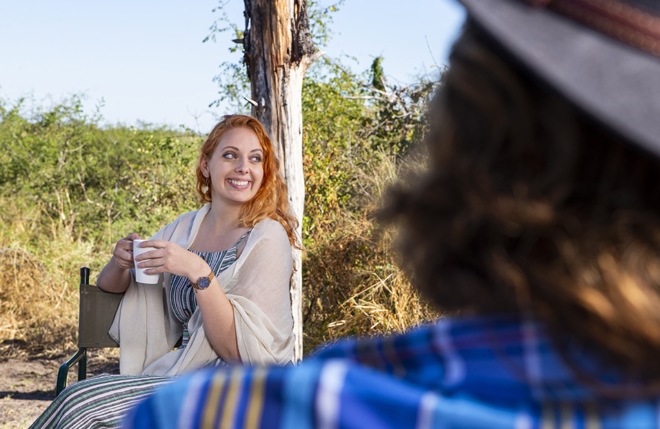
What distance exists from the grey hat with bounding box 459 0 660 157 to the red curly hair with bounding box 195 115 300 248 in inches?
105

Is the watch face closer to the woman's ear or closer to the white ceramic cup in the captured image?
the white ceramic cup

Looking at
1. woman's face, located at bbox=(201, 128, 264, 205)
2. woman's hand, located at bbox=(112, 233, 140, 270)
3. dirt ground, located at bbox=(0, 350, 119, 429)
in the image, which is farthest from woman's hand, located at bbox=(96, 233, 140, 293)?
dirt ground, located at bbox=(0, 350, 119, 429)

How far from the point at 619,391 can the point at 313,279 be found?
5.55 m

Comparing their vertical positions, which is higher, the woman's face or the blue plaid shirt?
the woman's face

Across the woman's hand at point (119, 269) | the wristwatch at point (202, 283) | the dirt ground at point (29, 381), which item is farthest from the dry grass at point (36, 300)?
the wristwatch at point (202, 283)

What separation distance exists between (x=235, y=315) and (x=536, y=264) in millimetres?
2362

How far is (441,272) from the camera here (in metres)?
0.60

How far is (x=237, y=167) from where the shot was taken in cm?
322

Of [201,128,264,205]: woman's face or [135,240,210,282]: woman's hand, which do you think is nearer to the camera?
[135,240,210,282]: woman's hand

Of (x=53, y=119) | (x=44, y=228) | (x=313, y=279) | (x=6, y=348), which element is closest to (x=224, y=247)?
(x=313, y=279)

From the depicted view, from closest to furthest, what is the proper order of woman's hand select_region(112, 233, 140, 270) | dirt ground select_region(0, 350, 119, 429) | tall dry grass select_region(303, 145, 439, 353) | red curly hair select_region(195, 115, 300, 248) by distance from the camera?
woman's hand select_region(112, 233, 140, 270) < red curly hair select_region(195, 115, 300, 248) < dirt ground select_region(0, 350, 119, 429) < tall dry grass select_region(303, 145, 439, 353)

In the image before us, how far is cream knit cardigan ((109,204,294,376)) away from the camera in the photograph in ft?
9.41

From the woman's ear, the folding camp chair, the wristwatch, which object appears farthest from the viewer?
the woman's ear

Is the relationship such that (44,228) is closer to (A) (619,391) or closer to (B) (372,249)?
(B) (372,249)
